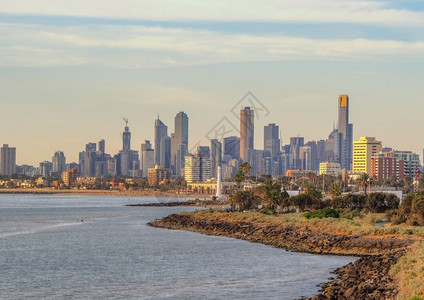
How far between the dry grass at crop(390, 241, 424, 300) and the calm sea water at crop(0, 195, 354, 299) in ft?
17.6

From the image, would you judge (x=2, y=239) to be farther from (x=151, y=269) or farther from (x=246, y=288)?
(x=246, y=288)

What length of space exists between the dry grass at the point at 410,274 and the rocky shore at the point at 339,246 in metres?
0.59

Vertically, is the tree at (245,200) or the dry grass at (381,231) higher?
the tree at (245,200)

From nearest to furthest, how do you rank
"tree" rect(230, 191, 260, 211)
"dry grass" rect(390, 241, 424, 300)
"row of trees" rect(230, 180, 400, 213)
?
"dry grass" rect(390, 241, 424, 300), "row of trees" rect(230, 180, 400, 213), "tree" rect(230, 191, 260, 211)

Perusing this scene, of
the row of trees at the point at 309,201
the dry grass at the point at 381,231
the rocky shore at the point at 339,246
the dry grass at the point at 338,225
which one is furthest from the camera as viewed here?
the row of trees at the point at 309,201

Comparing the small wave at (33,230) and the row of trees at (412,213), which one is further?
the small wave at (33,230)

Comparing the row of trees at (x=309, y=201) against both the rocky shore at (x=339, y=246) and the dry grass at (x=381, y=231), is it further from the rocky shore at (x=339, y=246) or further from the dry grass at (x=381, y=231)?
the rocky shore at (x=339, y=246)

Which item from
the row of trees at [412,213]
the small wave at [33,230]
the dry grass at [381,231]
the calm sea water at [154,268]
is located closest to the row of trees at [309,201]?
the dry grass at [381,231]

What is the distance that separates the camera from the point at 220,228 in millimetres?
98188

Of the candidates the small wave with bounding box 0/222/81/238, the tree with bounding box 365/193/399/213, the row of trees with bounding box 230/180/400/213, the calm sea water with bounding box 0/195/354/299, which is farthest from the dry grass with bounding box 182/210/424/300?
the tree with bounding box 365/193/399/213

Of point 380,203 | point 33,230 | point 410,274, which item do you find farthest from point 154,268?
point 380,203

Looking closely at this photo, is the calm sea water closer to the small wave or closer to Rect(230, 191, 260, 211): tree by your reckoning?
the small wave

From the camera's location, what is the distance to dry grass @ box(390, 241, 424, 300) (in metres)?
35.4

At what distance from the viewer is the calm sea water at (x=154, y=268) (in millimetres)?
45312
